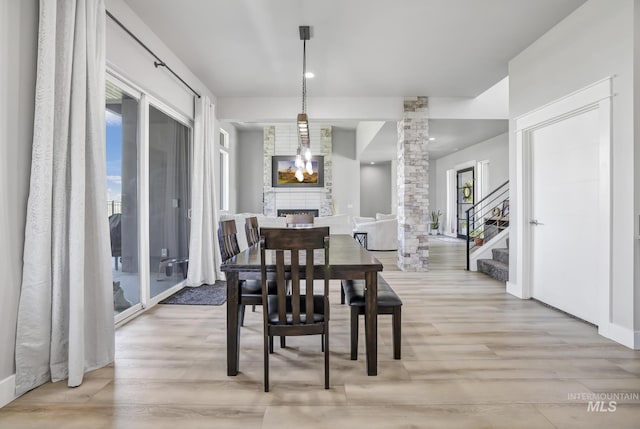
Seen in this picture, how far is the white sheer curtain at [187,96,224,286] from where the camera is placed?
→ 4.46m

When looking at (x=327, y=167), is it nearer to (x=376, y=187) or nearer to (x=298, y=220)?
(x=376, y=187)

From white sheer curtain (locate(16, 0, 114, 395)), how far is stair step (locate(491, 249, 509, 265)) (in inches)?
195

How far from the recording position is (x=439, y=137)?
820cm

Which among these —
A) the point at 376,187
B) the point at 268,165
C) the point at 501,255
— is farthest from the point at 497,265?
the point at 376,187

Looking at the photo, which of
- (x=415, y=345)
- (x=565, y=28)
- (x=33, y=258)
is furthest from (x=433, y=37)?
(x=33, y=258)

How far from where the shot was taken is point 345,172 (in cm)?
995

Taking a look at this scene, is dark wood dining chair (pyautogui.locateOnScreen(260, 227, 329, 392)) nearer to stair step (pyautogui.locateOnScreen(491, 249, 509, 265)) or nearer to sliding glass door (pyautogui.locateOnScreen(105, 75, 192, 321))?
sliding glass door (pyautogui.locateOnScreen(105, 75, 192, 321))

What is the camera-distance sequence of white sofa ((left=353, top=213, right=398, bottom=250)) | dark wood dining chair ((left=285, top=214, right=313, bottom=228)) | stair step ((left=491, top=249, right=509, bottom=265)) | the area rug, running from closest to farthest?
the area rug, dark wood dining chair ((left=285, top=214, right=313, bottom=228)), stair step ((left=491, top=249, right=509, bottom=265)), white sofa ((left=353, top=213, right=398, bottom=250))

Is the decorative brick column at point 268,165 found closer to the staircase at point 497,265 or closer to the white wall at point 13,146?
the staircase at point 497,265

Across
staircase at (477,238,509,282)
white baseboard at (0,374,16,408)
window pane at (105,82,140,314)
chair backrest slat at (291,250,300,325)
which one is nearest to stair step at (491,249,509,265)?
staircase at (477,238,509,282)

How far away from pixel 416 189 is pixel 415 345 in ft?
11.0

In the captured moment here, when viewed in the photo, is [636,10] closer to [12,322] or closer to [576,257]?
[576,257]

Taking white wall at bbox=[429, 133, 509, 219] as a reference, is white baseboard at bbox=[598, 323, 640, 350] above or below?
below

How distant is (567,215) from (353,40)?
2.76 m
